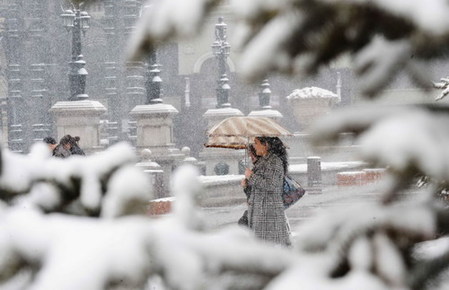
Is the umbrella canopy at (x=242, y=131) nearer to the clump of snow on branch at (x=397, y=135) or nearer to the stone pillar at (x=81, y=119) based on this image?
the stone pillar at (x=81, y=119)

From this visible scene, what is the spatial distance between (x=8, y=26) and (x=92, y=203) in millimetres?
31658

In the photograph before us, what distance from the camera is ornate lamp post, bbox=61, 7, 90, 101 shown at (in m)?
23.9

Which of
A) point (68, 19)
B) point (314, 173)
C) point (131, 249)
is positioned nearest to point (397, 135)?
point (131, 249)

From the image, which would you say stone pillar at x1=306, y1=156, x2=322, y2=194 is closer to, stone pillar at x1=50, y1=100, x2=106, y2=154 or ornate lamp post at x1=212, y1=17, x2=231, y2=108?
ornate lamp post at x1=212, y1=17, x2=231, y2=108

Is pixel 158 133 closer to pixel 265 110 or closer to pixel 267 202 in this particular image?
pixel 265 110

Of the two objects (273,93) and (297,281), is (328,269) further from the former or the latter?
(273,93)

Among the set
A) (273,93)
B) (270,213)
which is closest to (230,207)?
(270,213)

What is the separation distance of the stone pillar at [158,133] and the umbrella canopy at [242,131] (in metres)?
9.70

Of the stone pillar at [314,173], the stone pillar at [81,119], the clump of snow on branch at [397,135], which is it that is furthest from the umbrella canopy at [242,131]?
the stone pillar at [314,173]

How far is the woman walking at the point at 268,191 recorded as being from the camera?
10469 mm

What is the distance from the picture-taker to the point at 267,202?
10.6 m

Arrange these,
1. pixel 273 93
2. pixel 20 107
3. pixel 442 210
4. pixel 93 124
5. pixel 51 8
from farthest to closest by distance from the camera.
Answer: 1. pixel 273 93
2. pixel 51 8
3. pixel 20 107
4. pixel 93 124
5. pixel 442 210

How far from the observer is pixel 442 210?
5.07 feet

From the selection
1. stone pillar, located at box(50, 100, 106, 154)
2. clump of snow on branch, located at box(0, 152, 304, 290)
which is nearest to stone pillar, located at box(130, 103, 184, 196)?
stone pillar, located at box(50, 100, 106, 154)
